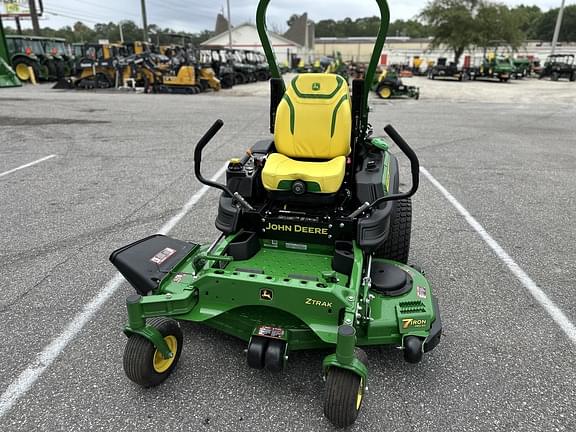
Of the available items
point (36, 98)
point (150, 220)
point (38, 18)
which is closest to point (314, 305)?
point (150, 220)

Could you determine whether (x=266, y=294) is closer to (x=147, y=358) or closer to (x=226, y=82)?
(x=147, y=358)

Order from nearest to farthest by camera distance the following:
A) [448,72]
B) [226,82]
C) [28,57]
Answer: [226,82] → [28,57] → [448,72]

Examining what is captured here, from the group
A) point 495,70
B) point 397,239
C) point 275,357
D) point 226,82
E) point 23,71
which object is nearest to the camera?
point 275,357

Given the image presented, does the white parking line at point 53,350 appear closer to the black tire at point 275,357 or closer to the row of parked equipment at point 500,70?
the black tire at point 275,357

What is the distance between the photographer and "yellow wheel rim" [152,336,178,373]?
2.26m

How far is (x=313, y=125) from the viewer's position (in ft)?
10.2

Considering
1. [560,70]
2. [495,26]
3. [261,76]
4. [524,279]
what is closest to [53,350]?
[524,279]

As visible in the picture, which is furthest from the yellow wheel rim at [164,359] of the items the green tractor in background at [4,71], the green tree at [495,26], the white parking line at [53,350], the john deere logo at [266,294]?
the green tree at [495,26]

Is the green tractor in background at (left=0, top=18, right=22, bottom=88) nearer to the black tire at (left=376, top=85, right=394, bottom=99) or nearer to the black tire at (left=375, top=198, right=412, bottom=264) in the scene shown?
the black tire at (left=376, top=85, right=394, bottom=99)

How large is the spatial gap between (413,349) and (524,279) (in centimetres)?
177

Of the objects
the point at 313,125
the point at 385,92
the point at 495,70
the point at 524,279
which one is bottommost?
the point at 524,279

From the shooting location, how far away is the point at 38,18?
31.7 metres

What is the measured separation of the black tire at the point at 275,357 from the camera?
7.04 ft

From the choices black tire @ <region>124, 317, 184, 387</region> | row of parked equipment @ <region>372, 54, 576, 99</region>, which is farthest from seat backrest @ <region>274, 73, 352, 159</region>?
row of parked equipment @ <region>372, 54, 576, 99</region>
